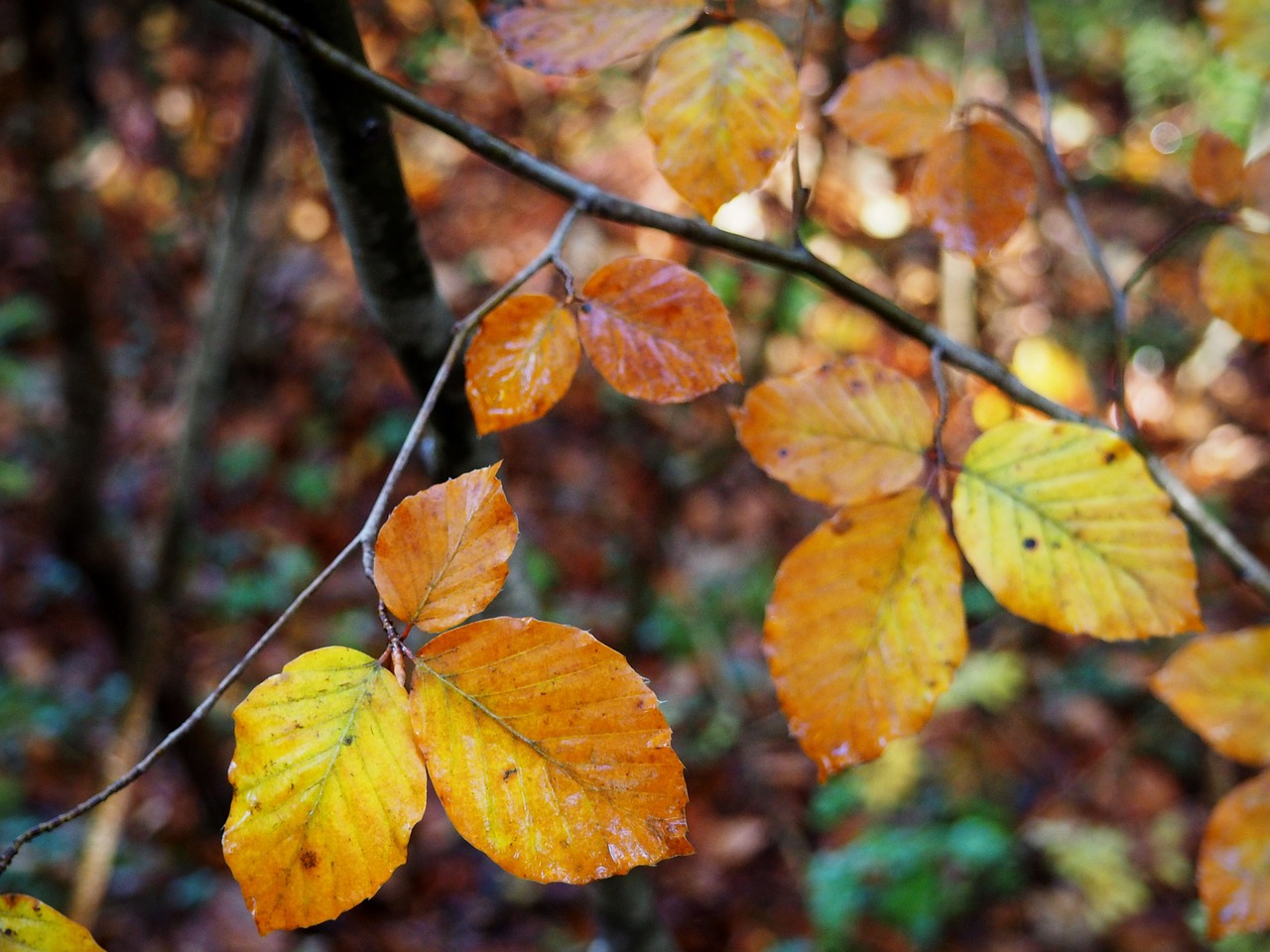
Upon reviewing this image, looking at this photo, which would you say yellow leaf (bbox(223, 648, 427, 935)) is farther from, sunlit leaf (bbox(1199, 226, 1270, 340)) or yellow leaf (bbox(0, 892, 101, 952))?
sunlit leaf (bbox(1199, 226, 1270, 340))

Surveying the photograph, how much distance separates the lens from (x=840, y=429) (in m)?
0.45

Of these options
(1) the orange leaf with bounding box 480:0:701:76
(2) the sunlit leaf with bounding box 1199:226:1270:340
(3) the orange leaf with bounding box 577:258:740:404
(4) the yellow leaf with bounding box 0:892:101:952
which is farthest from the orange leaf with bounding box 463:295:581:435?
(2) the sunlit leaf with bounding box 1199:226:1270:340

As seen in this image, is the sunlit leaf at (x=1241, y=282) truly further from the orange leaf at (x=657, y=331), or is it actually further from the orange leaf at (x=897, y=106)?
the orange leaf at (x=657, y=331)

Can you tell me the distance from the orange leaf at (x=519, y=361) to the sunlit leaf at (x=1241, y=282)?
0.45 m

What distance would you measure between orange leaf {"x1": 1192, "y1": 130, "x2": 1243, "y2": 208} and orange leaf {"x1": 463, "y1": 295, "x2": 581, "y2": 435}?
48cm

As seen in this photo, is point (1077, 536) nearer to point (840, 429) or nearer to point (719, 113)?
point (840, 429)

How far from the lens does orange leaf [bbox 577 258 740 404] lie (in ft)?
1.30

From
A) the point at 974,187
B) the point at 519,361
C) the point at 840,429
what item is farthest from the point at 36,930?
Result: the point at 974,187

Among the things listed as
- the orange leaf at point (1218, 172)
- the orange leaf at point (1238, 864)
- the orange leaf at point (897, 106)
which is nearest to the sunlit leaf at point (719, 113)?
the orange leaf at point (897, 106)

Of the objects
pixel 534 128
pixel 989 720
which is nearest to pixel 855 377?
pixel 989 720

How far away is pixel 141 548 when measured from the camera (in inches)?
105

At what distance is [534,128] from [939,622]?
245 cm

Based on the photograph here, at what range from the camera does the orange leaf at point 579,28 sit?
16.6 inches

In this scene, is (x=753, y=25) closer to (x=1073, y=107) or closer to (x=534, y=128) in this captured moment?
(x=534, y=128)
